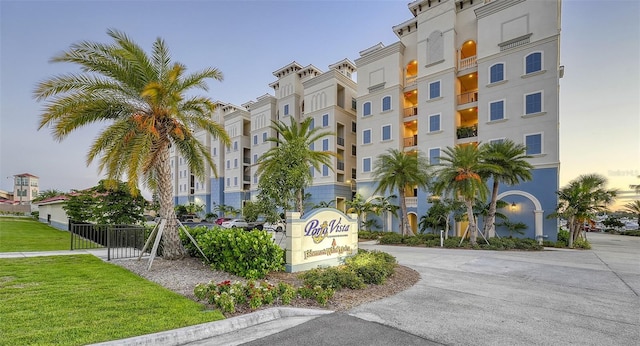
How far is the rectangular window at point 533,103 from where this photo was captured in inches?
816

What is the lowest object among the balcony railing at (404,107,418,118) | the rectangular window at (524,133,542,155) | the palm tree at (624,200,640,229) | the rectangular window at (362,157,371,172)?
the palm tree at (624,200,640,229)

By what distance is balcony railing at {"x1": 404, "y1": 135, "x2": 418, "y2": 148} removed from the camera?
2814 centimetres

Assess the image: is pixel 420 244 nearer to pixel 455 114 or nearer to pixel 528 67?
pixel 455 114

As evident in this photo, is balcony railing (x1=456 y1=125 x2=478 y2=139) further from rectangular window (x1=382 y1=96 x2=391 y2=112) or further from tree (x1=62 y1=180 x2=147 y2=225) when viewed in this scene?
tree (x1=62 y1=180 x2=147 y2=225)

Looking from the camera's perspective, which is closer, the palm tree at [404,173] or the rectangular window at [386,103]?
the palm tree at [404,173]

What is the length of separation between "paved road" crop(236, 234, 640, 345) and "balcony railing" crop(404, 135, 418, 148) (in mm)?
19245

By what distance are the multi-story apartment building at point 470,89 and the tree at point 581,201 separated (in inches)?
35.6

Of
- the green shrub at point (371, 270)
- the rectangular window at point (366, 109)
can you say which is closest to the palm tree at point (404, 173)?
the rectangular window at point (366, 109)

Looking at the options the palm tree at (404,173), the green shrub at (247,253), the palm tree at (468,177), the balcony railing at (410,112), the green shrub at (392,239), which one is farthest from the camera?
the balcony railing at (410,112)

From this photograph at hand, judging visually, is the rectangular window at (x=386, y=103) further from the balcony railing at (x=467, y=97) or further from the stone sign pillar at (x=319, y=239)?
the stone sign pillar at (x=319, y=239)

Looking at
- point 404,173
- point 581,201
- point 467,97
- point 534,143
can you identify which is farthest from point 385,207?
point 581,201

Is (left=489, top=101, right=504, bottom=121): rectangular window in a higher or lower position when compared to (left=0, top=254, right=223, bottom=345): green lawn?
higher

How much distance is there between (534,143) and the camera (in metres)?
20.8

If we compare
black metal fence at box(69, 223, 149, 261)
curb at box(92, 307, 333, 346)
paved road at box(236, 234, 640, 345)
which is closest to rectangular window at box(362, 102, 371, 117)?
paved road at box(236, 234, 640, 345)
